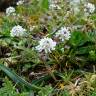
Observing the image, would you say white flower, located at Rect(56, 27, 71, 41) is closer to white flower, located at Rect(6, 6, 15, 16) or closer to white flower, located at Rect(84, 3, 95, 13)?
white flower, located at Rect(84, 3, 95, 13)

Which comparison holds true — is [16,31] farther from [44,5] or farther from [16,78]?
[44,5]

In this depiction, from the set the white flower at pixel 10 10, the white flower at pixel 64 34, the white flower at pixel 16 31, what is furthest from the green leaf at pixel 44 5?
the white flower at pixel 64 34

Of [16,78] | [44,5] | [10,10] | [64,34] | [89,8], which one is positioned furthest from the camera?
[44,5]

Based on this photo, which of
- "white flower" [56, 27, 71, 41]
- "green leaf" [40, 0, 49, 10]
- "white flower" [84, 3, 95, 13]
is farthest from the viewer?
"green leaf" [40, 0, 49, 10]

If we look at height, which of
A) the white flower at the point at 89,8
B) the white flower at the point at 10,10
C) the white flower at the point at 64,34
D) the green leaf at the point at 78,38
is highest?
the white flower at the point at 10,10

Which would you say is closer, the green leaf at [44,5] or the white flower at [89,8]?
the white flower at [89,8]

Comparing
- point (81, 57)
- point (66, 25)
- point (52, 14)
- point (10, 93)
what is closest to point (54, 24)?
point (66, 25)

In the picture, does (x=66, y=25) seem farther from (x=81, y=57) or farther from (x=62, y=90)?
(x=62, y=90)

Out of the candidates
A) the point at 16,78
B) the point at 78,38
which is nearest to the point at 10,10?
the point at 78,38

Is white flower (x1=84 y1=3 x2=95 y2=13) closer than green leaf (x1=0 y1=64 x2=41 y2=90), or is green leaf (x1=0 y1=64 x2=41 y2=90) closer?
green leaf (x1=0 y1=64 x2=41 y2=90)

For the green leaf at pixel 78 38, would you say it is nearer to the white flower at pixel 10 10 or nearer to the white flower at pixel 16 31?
the white flower at pixel 16 31

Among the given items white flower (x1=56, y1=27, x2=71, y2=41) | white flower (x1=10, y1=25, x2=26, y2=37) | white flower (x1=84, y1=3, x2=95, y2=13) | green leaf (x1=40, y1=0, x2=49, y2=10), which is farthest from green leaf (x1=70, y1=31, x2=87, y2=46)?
green leaf (x1=40, y1=0, x2=49, y2=10)

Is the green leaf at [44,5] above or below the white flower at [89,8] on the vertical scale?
above
